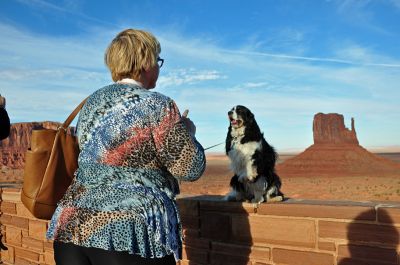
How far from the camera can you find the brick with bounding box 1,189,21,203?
6437 mm

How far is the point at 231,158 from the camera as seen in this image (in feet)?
16.4

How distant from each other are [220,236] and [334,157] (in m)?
95.1

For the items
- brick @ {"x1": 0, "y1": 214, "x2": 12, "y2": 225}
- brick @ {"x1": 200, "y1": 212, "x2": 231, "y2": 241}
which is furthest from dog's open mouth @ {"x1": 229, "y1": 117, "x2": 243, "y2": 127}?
brick @ {"x1": 0, "y1": 214, "x2": 12, "y2": 225}

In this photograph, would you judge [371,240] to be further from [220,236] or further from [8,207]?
[8,207]

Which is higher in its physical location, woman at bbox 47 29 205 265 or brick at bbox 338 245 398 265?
woman at bbox 47 29 205 265

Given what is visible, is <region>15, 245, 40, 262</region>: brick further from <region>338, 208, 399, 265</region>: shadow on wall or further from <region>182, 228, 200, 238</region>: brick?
<region>338, 208, 399, 265</region>: shadow on wall

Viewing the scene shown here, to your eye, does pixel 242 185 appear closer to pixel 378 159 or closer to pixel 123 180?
pixel 123 180

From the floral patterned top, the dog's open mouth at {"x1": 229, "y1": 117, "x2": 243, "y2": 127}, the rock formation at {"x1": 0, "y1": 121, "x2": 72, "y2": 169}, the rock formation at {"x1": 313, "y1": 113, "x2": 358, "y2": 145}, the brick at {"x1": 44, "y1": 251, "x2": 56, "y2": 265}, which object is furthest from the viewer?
the rock formation at {"x1": 313, "y1": 113, "x2": 358, "y2": 145}

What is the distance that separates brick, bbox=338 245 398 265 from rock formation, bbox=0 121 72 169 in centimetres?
9820

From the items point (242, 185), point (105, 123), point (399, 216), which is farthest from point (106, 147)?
point (242, 185)

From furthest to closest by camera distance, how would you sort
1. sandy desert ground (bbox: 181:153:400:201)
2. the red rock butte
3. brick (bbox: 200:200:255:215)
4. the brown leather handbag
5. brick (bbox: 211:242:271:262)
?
the red rock butte, sandy desert ground (bbox: 181:153:400:201), brick (bbox: 200:200:255:215), brick (bbox: 211:242:271:262), the brown leather handbag

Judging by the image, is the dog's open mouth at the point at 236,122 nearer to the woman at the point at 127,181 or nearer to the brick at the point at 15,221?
the woman at the point at 127,181

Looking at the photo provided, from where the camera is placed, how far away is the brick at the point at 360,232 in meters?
3.27

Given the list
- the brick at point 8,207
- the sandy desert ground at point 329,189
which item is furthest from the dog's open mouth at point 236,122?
the sandy desert ground at point 329,189
